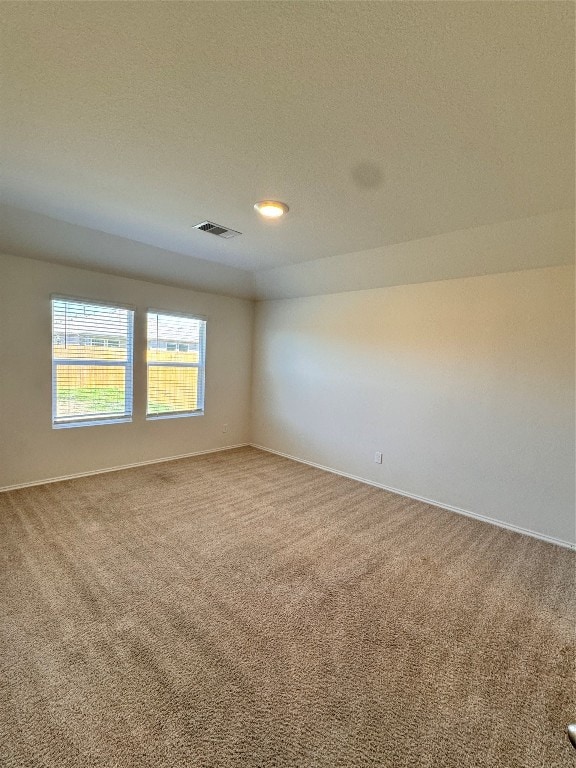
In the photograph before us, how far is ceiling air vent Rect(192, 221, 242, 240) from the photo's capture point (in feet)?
10.4

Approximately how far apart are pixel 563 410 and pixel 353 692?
276 cm

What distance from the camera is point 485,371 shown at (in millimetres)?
3441

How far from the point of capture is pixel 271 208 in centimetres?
274

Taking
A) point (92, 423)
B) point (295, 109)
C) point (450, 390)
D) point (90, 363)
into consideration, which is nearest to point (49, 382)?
point (90, 363)

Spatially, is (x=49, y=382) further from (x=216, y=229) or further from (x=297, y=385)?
(x=297, y=385)

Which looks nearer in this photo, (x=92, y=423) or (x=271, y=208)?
(x=271, y=208)

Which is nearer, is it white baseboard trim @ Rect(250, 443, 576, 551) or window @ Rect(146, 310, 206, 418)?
white baseboard trim @ Rect(250, 443, 576, 551)

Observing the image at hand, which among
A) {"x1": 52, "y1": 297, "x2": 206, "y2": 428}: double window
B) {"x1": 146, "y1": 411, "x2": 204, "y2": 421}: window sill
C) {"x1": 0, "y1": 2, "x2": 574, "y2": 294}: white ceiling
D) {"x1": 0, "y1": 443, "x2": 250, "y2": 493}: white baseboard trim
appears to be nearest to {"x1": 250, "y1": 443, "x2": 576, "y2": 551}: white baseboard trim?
{"x1": 0, "y1": 443, "x2": 250, "y2": 493}: white baseboard trim

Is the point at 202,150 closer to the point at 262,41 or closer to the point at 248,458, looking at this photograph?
the point at 262,41

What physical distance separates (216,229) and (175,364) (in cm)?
218

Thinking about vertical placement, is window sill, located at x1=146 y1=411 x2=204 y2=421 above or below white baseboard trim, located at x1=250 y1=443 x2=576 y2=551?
above

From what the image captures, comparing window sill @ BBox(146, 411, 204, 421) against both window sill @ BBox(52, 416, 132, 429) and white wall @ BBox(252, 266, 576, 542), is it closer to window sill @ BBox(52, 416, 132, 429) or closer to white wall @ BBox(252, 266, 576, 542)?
window sill @ BBox(52, 416, 132, 429)

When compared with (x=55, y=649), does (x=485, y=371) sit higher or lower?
higher

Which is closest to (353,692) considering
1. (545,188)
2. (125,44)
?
(125,44)
